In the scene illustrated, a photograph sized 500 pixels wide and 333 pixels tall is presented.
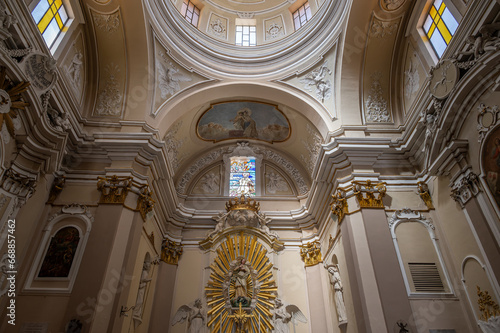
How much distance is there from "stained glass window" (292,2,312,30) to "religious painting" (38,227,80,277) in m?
11.4

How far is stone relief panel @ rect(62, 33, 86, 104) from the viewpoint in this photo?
912cm

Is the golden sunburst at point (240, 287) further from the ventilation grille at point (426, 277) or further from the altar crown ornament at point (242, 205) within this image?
the ventilation grille at point (426, 277)

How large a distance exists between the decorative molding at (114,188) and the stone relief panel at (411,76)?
8.57m

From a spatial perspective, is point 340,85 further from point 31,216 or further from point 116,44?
point 31,216

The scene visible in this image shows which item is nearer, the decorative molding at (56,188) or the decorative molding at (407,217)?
the decorative molding at (407,217)

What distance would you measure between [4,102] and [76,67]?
3.70m

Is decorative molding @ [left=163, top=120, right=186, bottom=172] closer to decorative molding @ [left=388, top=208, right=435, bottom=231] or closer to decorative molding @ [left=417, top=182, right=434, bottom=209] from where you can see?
decorative molding @ [left=388, top=208, right=435, bottom=231]

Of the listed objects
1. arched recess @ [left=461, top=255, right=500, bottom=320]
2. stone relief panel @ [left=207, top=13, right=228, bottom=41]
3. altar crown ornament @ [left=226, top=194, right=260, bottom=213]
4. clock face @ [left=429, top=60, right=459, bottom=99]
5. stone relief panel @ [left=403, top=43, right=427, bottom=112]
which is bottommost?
arched recess @ [left=461, top=255, right=500, bottom=320]

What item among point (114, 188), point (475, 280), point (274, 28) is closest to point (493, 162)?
point (475, 280)

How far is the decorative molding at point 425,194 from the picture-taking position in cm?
878

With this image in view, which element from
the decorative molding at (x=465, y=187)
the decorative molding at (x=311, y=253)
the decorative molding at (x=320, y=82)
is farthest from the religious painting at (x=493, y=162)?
the decorative molding at (x=311, y=253)

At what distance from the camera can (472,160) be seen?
22.8 feet

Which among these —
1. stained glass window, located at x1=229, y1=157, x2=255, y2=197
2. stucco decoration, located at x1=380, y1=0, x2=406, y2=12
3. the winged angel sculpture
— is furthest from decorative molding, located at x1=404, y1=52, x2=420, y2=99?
the winged angel sculpture

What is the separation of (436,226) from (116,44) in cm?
1060
